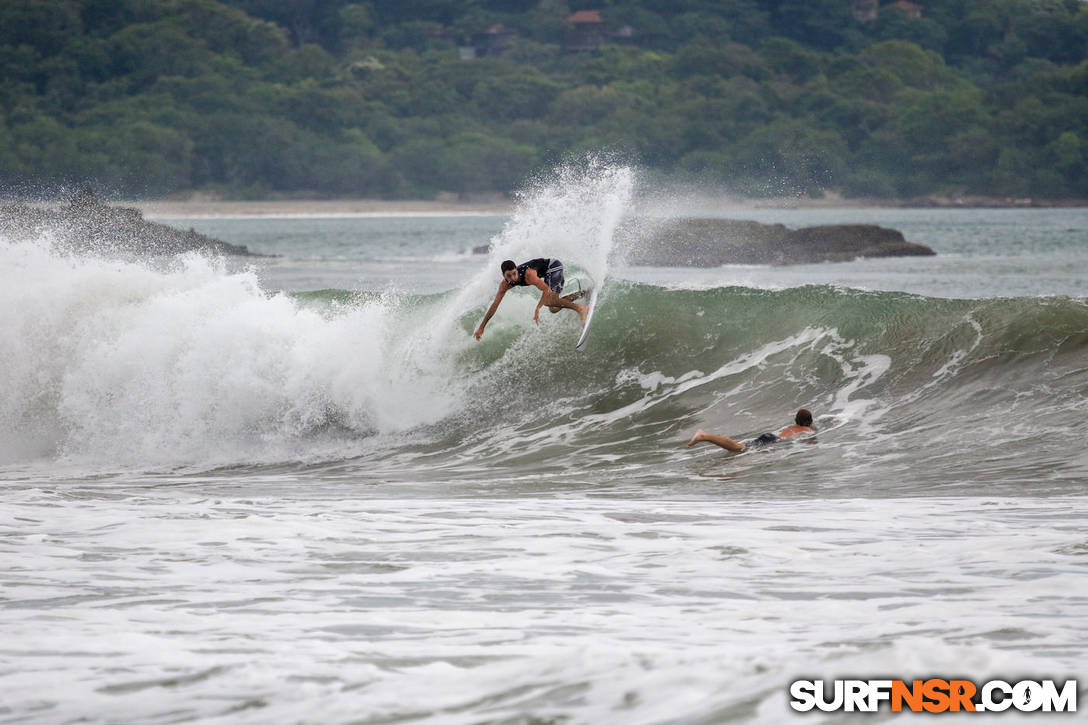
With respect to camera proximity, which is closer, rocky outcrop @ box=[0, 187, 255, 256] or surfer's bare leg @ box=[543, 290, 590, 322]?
surfer's bare leg @ box=[543, 290, 590, 322]

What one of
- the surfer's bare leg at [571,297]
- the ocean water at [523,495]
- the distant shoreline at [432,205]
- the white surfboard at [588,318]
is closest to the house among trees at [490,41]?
the distant shoreline at [432,205]

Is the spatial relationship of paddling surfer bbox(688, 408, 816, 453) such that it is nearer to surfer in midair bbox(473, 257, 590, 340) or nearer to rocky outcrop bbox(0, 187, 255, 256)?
surfer in midair bbox(473, 257, 590, 340)

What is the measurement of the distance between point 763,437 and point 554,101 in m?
120

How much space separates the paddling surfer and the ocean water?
164mm

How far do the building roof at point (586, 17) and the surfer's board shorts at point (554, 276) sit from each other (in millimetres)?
150199

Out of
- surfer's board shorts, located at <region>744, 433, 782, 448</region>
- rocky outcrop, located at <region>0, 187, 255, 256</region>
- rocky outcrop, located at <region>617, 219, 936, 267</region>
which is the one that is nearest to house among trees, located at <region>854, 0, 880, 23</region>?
rocky outcrop, located at <region>617, 219, 936, 267</region>

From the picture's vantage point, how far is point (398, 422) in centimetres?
1555

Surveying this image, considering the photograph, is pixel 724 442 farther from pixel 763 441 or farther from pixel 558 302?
pixel 558 302

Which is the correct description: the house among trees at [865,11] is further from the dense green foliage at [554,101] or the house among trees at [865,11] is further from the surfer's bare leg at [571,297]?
the surfer's bare leg at [571,297]

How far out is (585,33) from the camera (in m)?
160

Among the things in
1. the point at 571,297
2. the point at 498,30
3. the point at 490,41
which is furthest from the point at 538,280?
the point at 498,30

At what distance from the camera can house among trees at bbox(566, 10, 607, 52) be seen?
159875mm

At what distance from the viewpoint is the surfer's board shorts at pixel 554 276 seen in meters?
15.0

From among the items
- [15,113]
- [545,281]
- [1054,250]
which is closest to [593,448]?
[545,281]
